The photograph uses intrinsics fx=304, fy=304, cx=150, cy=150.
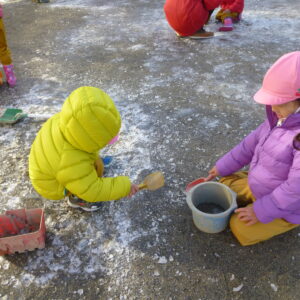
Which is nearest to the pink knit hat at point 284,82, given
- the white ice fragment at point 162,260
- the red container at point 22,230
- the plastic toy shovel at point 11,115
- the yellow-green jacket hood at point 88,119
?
the yellow-green jacket hood at point 88,119

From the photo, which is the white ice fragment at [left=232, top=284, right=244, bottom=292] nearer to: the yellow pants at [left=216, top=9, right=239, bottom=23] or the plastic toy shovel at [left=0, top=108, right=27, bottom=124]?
the plastic toy shovel at [left=0, top=108, right=27, bottom=124]

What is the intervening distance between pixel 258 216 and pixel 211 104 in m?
1.59

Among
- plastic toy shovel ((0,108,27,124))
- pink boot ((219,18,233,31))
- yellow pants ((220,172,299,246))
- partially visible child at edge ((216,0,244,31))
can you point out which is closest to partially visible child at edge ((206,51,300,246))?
yellow pants ((220,172,299,246))

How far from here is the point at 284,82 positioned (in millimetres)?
1301

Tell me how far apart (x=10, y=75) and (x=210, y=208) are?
258 centimetres

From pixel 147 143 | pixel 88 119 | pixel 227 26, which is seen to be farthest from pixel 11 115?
pixel 227 26

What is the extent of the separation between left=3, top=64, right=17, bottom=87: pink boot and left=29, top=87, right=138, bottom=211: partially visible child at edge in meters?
1.96

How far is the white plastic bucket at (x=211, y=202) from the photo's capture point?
64.8 inches

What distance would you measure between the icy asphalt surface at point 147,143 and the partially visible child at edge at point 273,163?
17cm

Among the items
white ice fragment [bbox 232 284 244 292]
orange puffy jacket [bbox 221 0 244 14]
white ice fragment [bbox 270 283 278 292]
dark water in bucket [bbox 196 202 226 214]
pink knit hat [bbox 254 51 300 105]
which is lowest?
white ice fragment [bbox 232 284 244 292]

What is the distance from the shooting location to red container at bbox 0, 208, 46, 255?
1606mm

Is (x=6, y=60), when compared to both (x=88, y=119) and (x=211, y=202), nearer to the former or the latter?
(x=88, y=119)

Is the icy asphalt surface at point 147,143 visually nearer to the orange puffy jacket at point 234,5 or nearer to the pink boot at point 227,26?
the pink boot at point 227,26

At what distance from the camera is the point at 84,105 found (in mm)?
Answer: 1388
